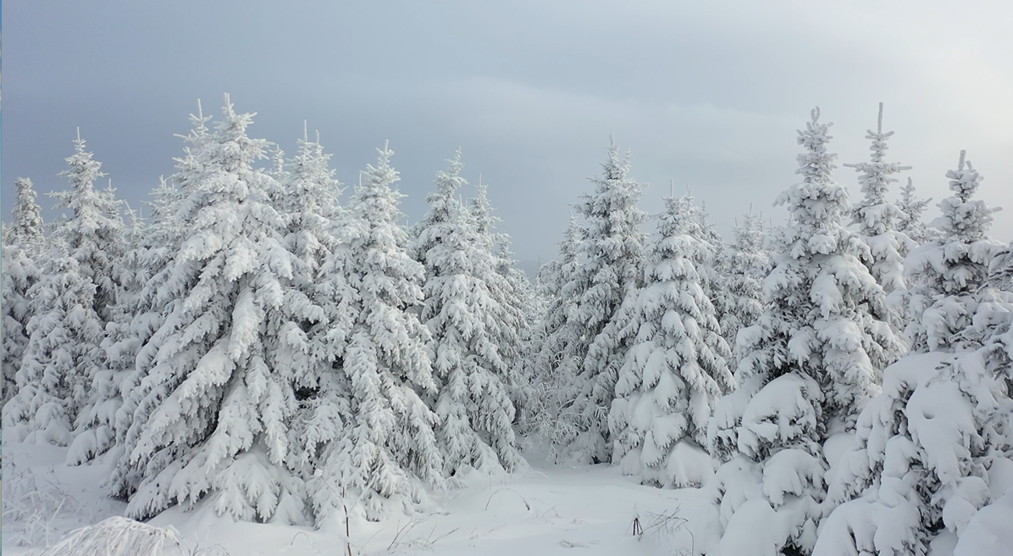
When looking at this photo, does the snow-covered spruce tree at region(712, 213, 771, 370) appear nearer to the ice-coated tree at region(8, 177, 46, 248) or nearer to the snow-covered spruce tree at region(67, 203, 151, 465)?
the snow-covered spruce tree at region(67, 203, 151, 465)

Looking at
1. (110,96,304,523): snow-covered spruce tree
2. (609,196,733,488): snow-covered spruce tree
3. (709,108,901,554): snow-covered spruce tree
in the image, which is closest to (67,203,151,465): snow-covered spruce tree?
(110,96,304,523): snow-covered spruce tree

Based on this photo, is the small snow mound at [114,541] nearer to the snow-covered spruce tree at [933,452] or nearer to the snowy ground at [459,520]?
the snowy ground at [459,520]

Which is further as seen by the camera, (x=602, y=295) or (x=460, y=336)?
(x=602, y=295)

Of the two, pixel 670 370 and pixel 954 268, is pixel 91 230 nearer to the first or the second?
pixel 670 370

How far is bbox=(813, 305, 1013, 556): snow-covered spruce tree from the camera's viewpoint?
5.99 metres

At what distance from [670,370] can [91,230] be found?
89.4 feet

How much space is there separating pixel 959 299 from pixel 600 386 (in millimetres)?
17134

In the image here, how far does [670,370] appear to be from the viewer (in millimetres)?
21891

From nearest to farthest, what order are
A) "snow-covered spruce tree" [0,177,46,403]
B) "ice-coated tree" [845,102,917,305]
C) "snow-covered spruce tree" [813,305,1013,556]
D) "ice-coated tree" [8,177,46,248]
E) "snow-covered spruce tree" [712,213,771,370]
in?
"snow-covered spruce tree" [813,305,1013,556] < "ice-coated tree" [845,102,917,305] < "snow-covered spruce tree" [712,213,771,370] < "snow-covered spruce tree" [0,177,46,403] < "ice-coated tree" [8,177,46,248]

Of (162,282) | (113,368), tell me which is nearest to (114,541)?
(162,282)

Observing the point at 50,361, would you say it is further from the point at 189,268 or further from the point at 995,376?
the point at 995,376

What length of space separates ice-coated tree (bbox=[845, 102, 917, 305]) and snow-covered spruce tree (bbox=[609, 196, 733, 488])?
9.08 m

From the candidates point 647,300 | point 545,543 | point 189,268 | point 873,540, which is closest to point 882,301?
point 873,540

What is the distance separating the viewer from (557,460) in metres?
25.4
